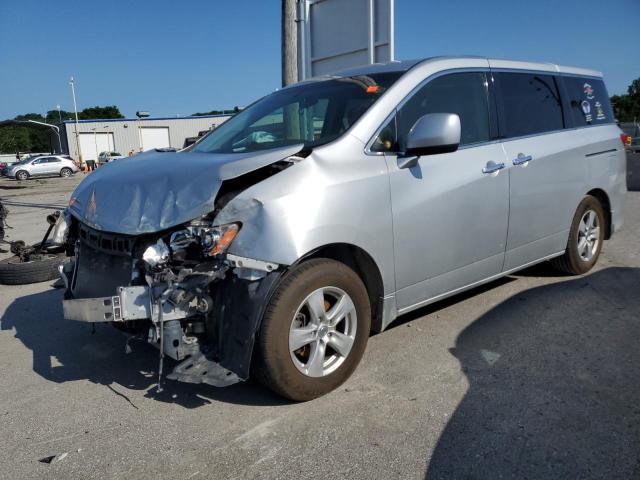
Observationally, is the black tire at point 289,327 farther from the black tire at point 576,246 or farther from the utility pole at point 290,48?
the utility pole at point 290,48

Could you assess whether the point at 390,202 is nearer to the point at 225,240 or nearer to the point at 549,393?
the point at 225,240

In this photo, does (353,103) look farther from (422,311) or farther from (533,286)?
(533,286)

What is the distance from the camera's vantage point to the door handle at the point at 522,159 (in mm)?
4043

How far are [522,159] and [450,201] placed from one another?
960mm

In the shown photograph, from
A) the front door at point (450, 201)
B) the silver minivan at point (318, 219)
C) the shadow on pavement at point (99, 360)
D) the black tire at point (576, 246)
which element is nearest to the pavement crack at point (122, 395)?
the shadow on pavement at point (99, 360)

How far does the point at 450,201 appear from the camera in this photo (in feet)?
11.6

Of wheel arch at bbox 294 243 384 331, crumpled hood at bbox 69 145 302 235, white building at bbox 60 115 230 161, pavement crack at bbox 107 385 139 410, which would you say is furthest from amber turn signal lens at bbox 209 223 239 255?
white building at bbox 60 115 230 161

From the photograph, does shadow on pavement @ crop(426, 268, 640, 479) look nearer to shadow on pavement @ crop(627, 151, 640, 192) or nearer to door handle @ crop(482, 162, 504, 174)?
door handle @ crop(482, 162, 504, 174)

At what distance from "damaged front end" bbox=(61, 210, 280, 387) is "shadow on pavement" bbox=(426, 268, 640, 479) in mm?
1156

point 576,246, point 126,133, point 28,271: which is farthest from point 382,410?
point 126,133

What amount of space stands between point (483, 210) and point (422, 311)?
3.65ft

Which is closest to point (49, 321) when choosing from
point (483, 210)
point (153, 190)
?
point (153, 190)

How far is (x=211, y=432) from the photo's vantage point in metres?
2.78

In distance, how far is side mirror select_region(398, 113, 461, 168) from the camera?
3168 millimetres
